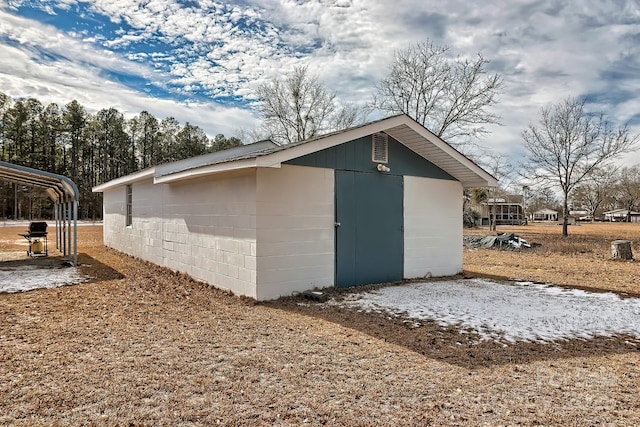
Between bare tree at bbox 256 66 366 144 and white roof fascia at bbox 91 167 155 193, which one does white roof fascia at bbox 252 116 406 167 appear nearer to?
white roof fascia at bbox 91 167 155 193

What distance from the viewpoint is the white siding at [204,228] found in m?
6.31

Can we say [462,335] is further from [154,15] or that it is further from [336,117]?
[336,117]

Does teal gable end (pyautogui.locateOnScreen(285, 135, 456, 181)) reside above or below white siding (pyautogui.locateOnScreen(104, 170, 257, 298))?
above

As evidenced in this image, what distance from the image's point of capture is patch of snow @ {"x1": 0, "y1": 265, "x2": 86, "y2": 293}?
7266 millimetres

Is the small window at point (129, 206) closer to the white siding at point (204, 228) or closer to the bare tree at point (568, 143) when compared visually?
the white siding at point (204, 228)

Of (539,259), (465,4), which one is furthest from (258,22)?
(539,259)

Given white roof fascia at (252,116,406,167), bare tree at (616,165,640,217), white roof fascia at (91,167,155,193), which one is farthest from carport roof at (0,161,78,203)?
bare tree at (616,165,640,217)

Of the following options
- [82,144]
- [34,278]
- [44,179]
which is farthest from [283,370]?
[82,144]

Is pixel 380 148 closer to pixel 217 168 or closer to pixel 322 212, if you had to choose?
pixel 322 212

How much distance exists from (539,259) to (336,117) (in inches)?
711

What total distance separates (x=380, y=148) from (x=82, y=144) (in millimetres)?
42874

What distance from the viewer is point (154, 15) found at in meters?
8.22

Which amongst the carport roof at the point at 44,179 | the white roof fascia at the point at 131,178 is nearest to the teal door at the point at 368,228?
the white roof fascia at the point at 131,178

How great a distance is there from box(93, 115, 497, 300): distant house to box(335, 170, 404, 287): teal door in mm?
20
